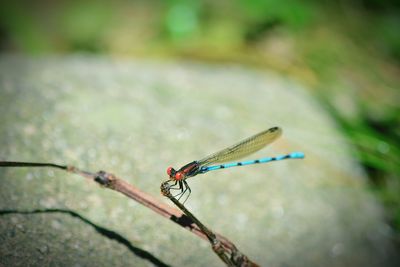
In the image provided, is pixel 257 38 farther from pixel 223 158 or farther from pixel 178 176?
pixel 178 176

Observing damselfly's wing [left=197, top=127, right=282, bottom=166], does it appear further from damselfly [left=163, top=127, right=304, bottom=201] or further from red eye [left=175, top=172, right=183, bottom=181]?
red eye [left=175, top=172, right=183, bottom=181]

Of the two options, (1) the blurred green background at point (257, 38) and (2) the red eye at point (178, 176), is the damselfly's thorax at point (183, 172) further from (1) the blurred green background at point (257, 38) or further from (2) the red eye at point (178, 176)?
(1) the blurred green background at point (257, 38)

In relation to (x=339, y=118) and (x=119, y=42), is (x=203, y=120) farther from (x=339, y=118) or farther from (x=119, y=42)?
(x=119, y=42)

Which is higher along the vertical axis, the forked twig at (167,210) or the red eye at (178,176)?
the red eye at (178,176)

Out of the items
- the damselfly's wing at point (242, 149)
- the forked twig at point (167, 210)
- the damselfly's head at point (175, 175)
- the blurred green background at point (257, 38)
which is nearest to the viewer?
the forked twig at point (167, 210)

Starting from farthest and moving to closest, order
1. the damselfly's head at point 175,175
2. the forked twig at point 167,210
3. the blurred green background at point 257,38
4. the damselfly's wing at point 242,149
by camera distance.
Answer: the blurred green background at point 257,38 → the damselfly's wing at point 242,149 → the damselfly's head at point 175,175 → the forked twig at point 167,210

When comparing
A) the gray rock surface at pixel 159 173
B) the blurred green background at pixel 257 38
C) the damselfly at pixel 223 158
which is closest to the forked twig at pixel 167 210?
the damselfly at pixel 223 158

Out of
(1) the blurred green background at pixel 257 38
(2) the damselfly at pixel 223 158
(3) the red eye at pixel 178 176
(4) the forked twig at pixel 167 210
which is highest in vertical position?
(1) the blurred green background at pixel 257 38
